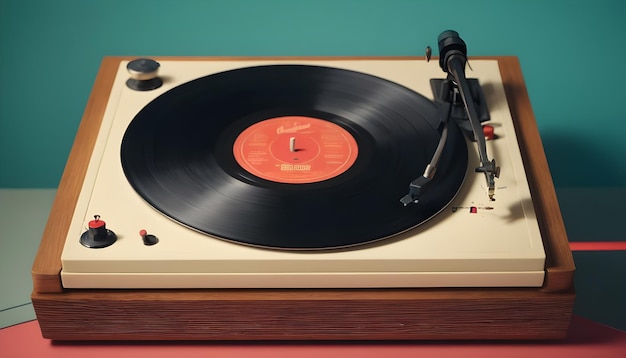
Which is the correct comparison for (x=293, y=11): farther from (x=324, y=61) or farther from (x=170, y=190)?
(x=170, y=190)

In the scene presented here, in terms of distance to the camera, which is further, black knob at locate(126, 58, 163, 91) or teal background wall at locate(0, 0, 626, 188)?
teal background wall at locate(0, 0, 626, 188)

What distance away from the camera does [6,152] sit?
2531 mm

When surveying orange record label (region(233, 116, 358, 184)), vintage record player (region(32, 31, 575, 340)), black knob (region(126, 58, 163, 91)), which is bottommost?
vintage record player (region(32, 31, 575, 340))

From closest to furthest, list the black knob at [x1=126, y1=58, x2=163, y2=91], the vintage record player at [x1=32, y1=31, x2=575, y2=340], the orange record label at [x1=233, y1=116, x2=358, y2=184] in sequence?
the vintage record player at [x1=32, y1=31, x2=575, y2=340] → the orange record label at [x1=233, y1=116, x2=358, y2=184] → the black knob at [x1=126, y1=58, x2=163, y2=91]

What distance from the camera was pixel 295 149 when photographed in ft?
6.13

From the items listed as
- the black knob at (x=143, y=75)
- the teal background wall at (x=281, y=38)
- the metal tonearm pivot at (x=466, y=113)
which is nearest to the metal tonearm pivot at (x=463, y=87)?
the metal tonearm pivot at (x=466, y=113)

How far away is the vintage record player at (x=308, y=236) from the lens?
164 cm

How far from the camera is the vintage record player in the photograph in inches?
64.5

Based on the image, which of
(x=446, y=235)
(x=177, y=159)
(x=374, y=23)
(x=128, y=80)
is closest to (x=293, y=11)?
(x=374, y=23)

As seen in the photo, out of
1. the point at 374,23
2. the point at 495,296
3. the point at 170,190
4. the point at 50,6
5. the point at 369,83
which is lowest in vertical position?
the point at 495,296

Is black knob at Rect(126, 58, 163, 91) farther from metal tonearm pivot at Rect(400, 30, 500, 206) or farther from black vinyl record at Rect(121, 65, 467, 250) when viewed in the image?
metal tonearm pivot at Rect(400, 30, 500, 206)

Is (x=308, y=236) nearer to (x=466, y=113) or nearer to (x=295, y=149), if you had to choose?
(x=295, y=149)

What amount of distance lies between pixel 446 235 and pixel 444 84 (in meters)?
0.37

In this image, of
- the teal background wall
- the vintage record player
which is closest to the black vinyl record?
the vintage record player
